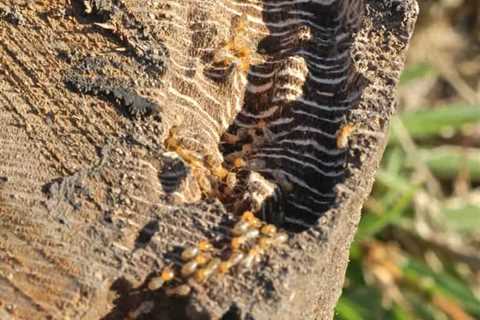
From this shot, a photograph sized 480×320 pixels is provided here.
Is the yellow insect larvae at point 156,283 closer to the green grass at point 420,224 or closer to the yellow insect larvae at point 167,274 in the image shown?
the yellow insect larvae at point 167,274

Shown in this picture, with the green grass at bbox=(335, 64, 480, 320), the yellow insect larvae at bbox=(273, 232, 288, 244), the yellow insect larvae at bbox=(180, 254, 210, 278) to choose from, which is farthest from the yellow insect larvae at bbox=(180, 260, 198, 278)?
the green grass at bbox=(335, 64, 480, 320)

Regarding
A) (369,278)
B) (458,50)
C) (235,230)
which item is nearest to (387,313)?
(369,278)

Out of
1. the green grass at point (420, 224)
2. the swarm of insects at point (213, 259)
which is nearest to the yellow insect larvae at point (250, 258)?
the swarm of insects at point (213, 259)

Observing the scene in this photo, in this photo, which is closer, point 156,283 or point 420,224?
point 156,283

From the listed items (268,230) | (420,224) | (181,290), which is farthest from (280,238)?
(420,224)

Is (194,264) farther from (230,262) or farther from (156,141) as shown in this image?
(156,141)

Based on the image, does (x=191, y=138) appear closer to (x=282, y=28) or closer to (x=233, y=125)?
(x=233, y=125)

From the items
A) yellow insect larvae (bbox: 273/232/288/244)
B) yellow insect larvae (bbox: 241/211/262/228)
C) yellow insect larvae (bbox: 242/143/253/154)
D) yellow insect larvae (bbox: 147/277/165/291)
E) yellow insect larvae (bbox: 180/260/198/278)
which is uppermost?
yellow insect larvae (bbox: 242/143/253/154)

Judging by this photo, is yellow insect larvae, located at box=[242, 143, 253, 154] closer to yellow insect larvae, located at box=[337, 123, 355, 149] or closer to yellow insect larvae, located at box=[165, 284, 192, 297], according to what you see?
yellow insect larvae, located at box=[337, 123, 355, 149]
